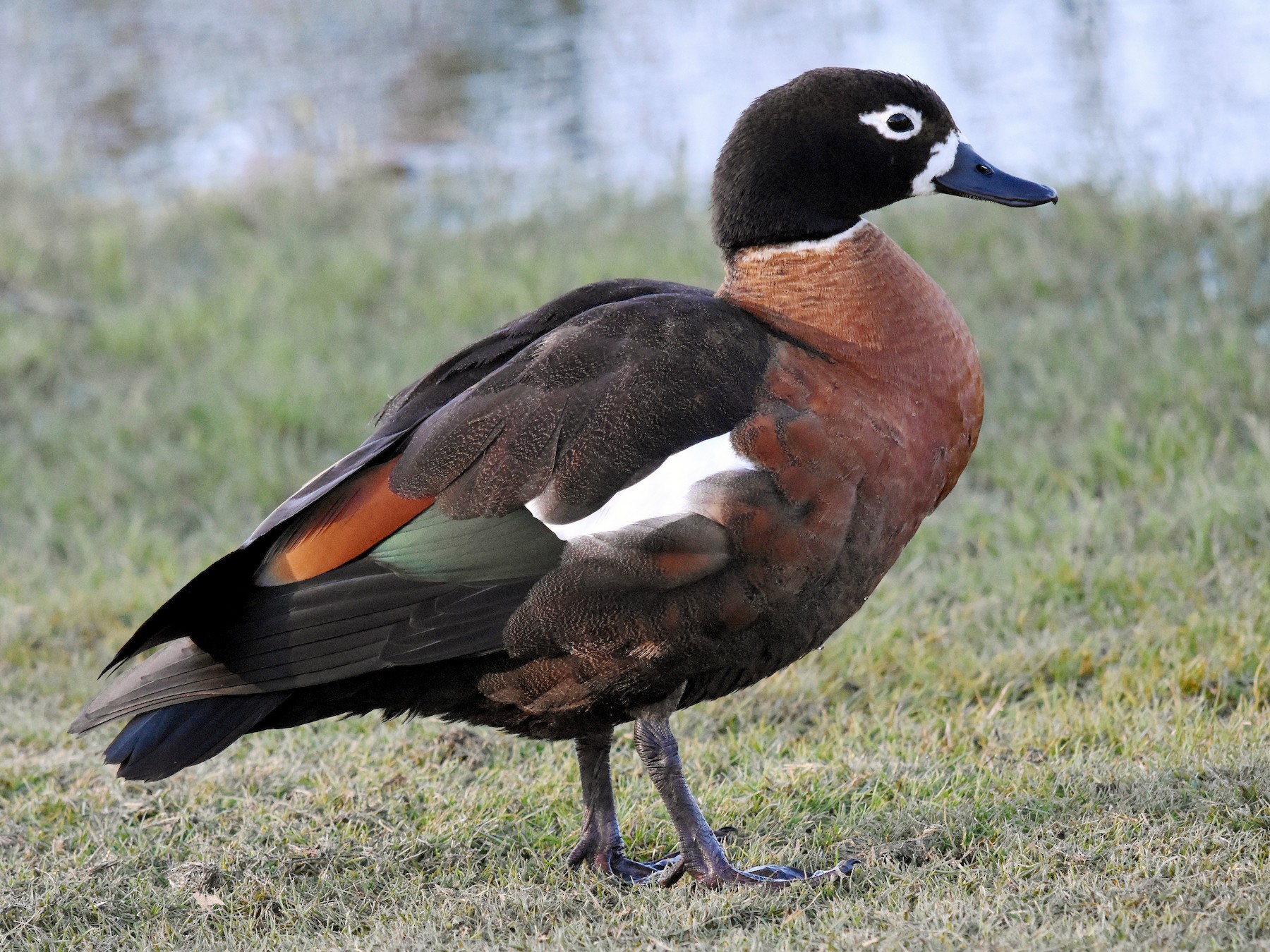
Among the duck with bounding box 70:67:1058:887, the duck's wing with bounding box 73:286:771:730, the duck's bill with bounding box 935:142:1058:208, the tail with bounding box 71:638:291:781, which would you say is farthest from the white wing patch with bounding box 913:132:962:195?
the tail with bounding box 71:638:291:781

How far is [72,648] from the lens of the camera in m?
4.84

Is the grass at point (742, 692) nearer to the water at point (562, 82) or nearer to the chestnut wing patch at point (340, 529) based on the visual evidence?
the chestnut wing patch at point (340, 529)

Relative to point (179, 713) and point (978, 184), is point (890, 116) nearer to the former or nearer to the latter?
point (978, 184)

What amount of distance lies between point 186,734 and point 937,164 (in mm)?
2085

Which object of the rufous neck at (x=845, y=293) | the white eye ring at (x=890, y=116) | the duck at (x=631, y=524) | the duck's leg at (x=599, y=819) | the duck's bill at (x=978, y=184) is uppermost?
the white eye ring at (x=890, y=116)

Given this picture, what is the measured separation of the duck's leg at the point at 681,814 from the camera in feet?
10.3

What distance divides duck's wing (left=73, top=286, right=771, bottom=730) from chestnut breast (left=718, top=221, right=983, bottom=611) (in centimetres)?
11

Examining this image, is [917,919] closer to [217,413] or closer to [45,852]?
[45,852]

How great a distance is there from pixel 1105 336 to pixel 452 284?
307 cm

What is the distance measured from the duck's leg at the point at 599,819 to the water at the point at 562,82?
525 cm

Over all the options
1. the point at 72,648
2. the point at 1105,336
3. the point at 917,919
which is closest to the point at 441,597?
the point at 917,919

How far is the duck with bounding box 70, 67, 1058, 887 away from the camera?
116 inches

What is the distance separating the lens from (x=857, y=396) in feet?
9.95

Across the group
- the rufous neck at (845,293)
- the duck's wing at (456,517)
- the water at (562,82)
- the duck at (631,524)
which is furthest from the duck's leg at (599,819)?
the water at (562,82)
